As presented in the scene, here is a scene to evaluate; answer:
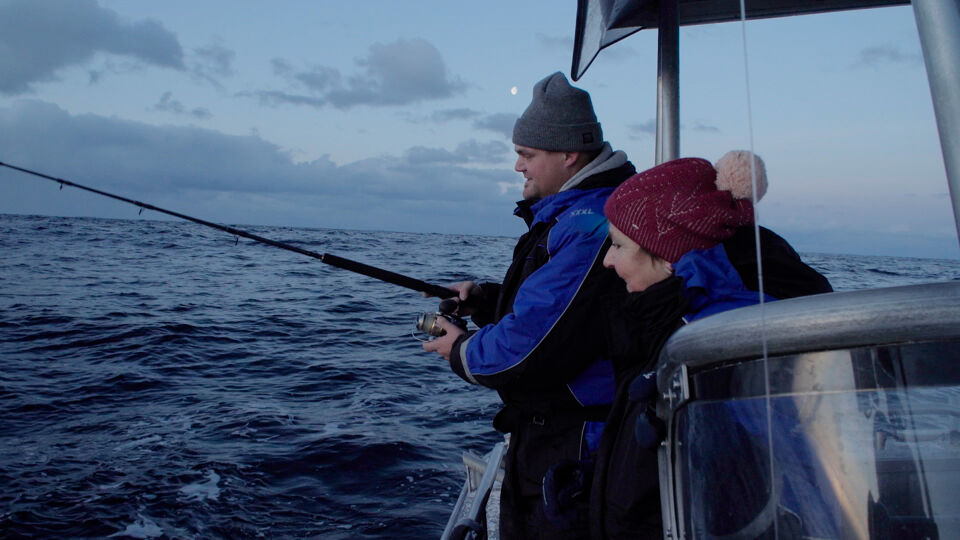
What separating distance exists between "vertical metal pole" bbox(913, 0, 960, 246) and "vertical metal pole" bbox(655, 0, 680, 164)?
2.64 metres

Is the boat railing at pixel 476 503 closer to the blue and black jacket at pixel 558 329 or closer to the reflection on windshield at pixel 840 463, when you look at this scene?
the blue and black jacket at pixel 558 329

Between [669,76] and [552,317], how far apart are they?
7.04ft

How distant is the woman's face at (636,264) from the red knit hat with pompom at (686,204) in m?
0.04

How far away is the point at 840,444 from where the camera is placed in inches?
41.1

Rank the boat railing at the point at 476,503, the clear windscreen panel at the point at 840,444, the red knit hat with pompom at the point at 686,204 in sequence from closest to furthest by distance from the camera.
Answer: the clear windscreen panel at the point at 840,444, the red knit hat with pompom at the point at 686,204, the boat railing at the point at 476,503

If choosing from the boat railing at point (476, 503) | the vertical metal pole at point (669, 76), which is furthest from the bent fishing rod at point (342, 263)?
the vertical metal pole at point (669, 76)

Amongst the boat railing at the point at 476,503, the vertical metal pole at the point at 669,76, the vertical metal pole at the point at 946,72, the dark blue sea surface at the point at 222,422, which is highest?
the vertical metal pole at the point at 669,76

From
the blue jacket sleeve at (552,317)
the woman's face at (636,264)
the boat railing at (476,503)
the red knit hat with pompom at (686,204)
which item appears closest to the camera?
the red knit hat with pompom at (686,204)

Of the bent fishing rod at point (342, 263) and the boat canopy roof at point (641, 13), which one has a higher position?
the boat canopy roof at point (641, 13)

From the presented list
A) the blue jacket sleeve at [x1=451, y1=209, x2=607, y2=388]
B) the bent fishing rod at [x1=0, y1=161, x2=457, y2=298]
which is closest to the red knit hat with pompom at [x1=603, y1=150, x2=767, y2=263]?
the blue jacket sleeve at [x1=451, y1=209, x2=607, y2=388]

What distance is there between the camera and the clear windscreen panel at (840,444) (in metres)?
0.98

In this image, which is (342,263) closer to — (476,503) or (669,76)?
(476,503)

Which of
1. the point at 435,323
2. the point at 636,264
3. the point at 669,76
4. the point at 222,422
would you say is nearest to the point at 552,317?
the point at 636,264

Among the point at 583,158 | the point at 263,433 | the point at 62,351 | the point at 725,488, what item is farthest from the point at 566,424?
the point at 62,351
